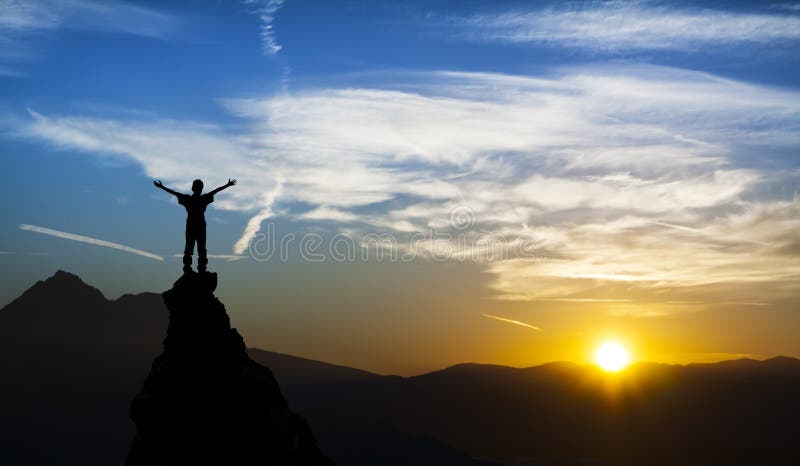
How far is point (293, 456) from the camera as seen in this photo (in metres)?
32.8

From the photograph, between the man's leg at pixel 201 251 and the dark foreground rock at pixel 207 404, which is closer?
the dark foreground rock at pixel 207 404

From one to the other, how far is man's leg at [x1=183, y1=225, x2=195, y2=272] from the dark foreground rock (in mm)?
358

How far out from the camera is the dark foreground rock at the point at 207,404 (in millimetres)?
31125

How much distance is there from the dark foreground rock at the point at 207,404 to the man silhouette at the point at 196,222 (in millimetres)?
646

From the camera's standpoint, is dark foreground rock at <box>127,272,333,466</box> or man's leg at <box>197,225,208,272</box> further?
man's leg at <box>197,225,208,272</box>

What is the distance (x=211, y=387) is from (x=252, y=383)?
5.59 feet

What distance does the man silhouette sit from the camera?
3341 cm

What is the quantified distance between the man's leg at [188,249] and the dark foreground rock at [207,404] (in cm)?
36

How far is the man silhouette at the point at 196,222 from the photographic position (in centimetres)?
3341

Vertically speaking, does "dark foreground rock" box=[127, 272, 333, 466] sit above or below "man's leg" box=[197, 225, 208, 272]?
below

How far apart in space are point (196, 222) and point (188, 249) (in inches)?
47.7

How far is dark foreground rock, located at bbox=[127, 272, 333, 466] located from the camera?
3112cm

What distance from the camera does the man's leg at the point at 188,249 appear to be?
109ft

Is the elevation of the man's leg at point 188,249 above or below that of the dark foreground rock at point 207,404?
above
